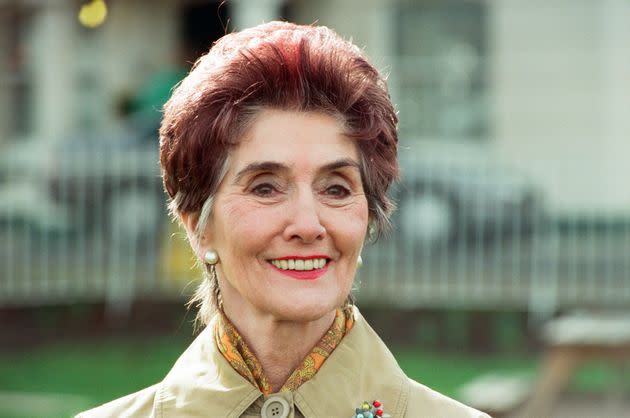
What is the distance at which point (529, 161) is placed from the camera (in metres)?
12.9

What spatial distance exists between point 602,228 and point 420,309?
176 centimetres

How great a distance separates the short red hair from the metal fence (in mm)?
7924

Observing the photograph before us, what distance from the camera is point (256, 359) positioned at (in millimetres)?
2643

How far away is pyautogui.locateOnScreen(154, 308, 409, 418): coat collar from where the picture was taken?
8.41 ft

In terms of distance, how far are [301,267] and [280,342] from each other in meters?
0.19

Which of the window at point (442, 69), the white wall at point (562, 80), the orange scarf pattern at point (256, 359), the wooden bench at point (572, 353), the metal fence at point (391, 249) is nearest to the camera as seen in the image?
the orange scarf pattern at point (256, 359)

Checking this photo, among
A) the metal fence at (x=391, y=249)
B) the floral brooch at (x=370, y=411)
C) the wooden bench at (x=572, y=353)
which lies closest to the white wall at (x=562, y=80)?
the metal fence at (x=391, y=249)

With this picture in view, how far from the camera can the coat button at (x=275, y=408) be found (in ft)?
8.32

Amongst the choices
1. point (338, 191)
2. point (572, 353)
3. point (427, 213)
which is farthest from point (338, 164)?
point (427, 213)

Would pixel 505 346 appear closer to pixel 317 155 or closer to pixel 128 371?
pixel 128 371

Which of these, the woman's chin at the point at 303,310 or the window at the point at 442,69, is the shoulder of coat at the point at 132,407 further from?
the window at the point at 442,69

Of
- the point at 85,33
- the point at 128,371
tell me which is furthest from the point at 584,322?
the point at 85,33

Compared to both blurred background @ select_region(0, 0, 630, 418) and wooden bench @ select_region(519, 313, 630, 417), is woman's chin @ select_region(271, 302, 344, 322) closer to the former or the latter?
blurred background @ select_region(0, 0, 630, 418)

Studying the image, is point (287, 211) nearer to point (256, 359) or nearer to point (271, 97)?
point (271, 97)
